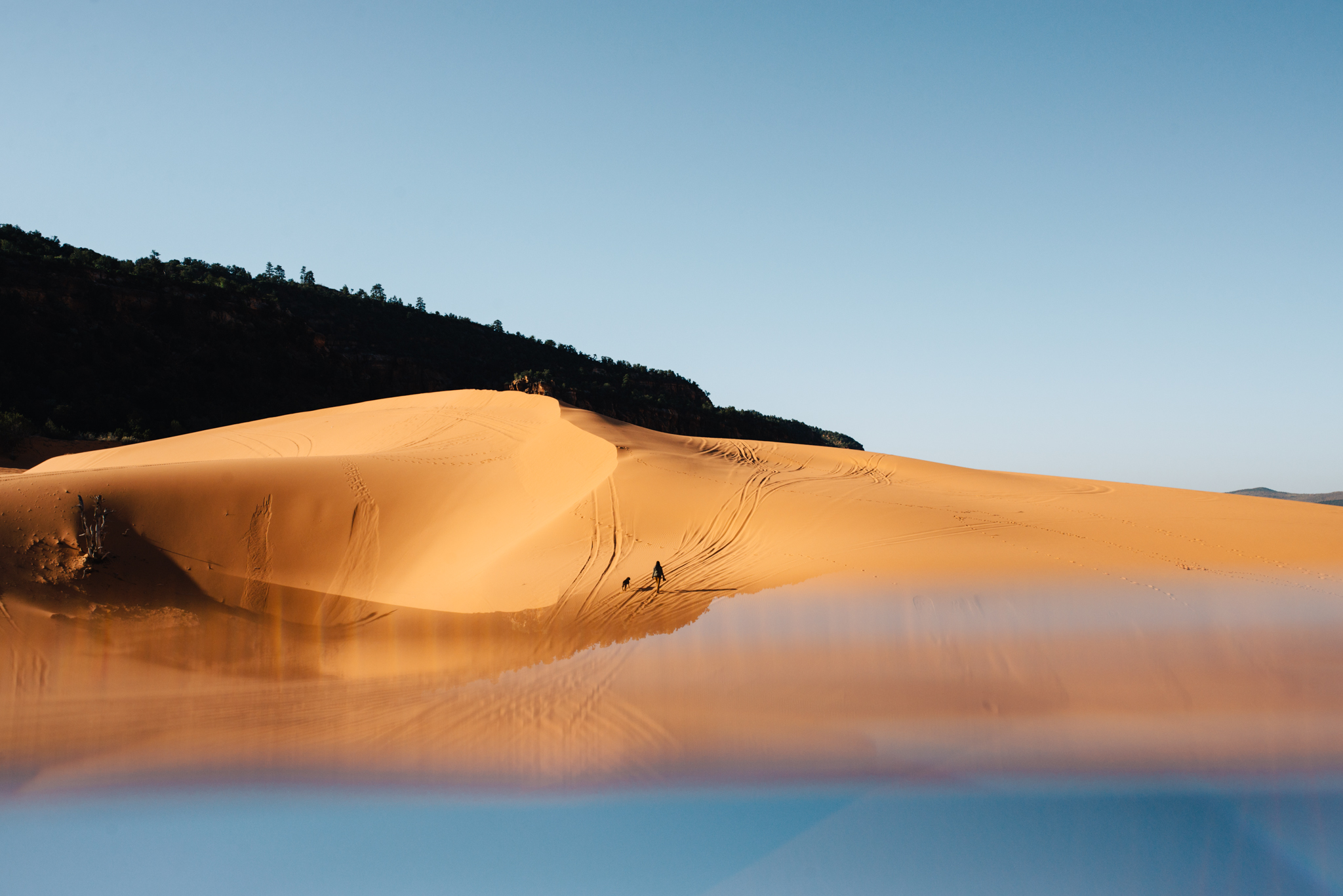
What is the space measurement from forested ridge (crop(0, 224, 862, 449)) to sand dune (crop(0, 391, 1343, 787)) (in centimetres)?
1635

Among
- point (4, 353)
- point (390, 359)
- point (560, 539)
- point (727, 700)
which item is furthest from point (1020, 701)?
point (390, 359)

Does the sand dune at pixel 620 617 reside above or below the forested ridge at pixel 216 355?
below

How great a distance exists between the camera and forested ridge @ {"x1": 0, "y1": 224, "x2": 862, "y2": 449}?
30.0 m

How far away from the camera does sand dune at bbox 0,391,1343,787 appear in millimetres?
6410

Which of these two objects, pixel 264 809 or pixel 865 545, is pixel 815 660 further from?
pixel 264 809

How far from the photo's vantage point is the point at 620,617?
29.2 feet

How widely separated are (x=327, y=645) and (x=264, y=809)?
3.51 m

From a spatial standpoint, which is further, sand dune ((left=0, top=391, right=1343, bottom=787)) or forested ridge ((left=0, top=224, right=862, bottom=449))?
forested ridge ((left=0, top=224, right=862, bottom=449))

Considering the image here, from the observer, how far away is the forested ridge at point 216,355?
30016mm

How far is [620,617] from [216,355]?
116ft

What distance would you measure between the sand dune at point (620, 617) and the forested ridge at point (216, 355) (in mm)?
16352

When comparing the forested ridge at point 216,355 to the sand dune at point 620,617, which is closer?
the sand dune at point 620,617

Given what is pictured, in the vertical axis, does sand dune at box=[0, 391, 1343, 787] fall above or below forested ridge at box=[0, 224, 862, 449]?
below

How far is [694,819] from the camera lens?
531cm
